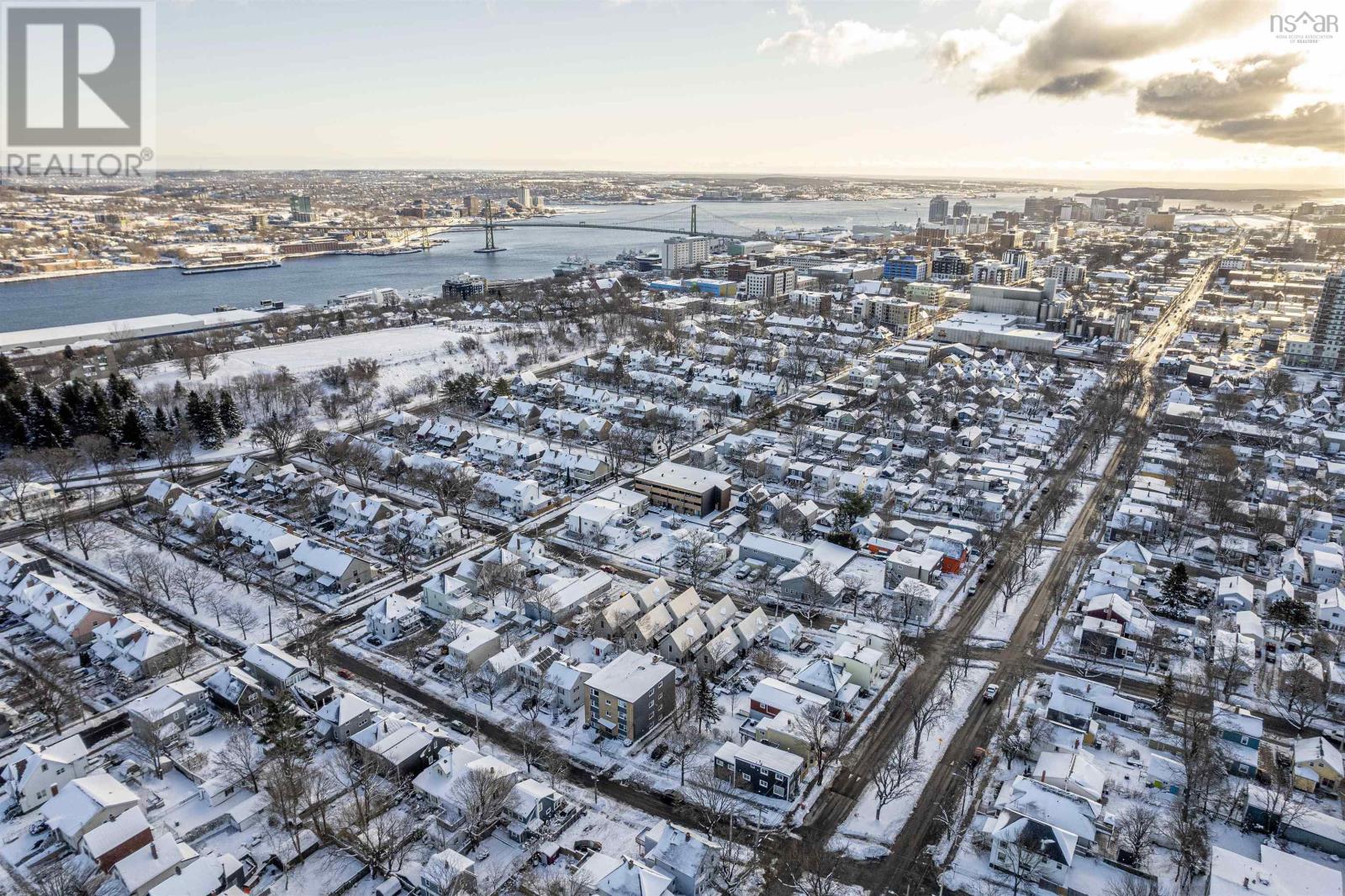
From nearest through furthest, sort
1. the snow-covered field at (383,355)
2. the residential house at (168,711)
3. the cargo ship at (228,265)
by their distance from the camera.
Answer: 1. the residential house at (168,711)
2. the snow-covered field at (383,355)
3. the cargo ship at (228,265)

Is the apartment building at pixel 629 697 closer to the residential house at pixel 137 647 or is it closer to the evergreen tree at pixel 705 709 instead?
the evergreen tree at pixel 705 709

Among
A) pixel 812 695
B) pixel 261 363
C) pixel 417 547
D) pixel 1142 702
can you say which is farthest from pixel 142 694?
pixel 261 363

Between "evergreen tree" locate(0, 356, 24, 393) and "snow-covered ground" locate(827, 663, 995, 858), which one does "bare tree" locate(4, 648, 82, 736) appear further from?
"evergreen tree" locate(0, 356, 24, 393)

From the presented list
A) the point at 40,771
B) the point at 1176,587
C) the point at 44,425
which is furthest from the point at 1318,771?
the point at 44,425

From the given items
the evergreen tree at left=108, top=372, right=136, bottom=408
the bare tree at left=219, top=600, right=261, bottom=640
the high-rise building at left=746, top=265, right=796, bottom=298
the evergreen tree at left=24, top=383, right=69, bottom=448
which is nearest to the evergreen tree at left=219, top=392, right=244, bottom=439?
the evergreen tree at left=108, top=372, right=136, bottom=408

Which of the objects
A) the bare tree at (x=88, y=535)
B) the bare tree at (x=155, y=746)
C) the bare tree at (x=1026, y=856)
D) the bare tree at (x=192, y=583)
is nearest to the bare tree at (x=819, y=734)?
the bare tree at (x=1026, y=856)

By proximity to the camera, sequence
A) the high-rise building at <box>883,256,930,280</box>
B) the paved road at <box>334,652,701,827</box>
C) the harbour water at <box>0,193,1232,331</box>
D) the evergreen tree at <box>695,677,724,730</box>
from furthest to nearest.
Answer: the high-rise building at <box>883,256,930,280</box> < the harbour water at <box>0,193,1232,331</box> < the evergreen tree at <box>695,677,724,730</box> < the paved road at <box>334,652,701,827</box>

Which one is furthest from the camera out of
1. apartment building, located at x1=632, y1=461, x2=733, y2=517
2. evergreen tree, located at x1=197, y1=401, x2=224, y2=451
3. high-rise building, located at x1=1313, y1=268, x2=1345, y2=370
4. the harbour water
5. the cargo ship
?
the cargo ship
